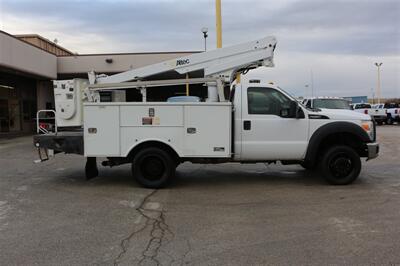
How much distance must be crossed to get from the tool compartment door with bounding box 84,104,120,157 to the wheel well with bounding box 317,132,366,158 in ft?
14.0

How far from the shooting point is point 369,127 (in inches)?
364

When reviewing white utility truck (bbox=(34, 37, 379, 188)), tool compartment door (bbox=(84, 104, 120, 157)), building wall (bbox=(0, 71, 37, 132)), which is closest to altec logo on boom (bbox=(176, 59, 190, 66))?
white utility truck (bbox=(34, 37, 379, 188))

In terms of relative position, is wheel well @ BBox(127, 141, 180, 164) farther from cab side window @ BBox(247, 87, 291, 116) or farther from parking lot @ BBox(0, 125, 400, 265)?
cab side window @ BBox(247, 87, 291, 116)

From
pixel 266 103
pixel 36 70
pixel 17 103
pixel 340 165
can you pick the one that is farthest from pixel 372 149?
pixel 17 103

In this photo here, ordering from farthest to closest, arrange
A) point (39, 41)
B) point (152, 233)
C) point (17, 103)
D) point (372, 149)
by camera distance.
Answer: point (39, 41) → point (17, 103) → point (372, 149) → point (152, 233)

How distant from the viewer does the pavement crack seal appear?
5.09 metres

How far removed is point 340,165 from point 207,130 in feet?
9.44

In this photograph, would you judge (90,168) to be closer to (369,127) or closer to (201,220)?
(201,220)

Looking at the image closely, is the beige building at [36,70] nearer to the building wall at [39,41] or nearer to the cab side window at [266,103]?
the building wall at [39,41]

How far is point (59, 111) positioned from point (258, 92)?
447 cm

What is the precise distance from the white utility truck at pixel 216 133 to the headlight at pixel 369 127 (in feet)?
0.07

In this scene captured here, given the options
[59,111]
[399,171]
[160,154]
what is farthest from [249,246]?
[399,171]

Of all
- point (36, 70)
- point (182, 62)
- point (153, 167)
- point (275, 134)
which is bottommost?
point (153, 167)

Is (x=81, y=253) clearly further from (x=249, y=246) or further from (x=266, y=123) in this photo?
(x=266, y=123)
